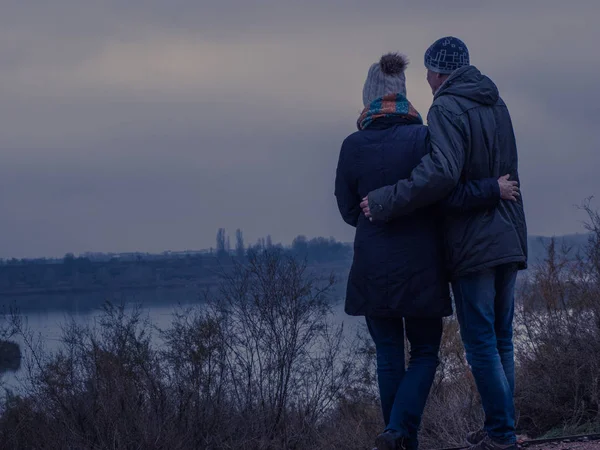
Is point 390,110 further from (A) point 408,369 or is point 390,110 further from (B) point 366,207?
(A) point 408,369

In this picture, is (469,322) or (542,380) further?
(542,380)

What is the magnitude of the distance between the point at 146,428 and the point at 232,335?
4.09 meters

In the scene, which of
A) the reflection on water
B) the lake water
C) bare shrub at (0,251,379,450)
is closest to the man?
bare shrub at (0,251,379,450)

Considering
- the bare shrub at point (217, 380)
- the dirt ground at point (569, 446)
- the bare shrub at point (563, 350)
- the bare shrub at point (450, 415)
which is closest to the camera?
the dirt ground at point (569, 446)

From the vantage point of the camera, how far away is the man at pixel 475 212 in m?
3.52

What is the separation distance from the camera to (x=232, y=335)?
12.5 m

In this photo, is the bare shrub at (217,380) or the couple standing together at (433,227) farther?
the bare shrub at (217,380)

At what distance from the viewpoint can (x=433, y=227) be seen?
144 inches

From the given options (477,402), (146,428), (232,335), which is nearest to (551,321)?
(477,402)

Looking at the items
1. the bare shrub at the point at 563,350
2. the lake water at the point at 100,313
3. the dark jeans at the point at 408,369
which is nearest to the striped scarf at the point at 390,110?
the dark jeans at the point at 408,369

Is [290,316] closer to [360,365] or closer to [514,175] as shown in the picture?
[360,365]

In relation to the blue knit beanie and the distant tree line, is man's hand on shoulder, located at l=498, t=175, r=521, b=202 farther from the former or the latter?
the distant tree line

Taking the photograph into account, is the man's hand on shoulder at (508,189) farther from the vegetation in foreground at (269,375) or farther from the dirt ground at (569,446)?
the vegetation in foreground at (269,375)

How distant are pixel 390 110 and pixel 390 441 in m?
A: 1.46
